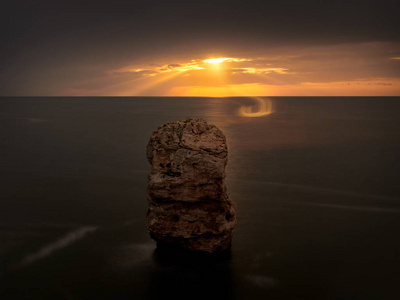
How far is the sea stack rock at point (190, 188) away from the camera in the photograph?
52.4ft

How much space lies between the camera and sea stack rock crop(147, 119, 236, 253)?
629 inches

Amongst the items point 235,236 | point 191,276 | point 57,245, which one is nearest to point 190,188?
point 191,276

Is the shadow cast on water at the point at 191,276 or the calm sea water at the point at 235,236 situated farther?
the calm sea water at the point at 235,236

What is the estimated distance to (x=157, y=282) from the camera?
16.4 meters

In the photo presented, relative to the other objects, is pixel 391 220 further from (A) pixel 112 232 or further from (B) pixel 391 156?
(B) pixel 391 156

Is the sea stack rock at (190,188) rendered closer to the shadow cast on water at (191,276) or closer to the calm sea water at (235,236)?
the shadow cast on water at (191,276)

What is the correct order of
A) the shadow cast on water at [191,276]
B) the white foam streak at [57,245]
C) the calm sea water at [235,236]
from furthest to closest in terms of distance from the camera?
the white foam streak at [57,245]
the calm sea water at [235,236]
the shadow cast on water at [191,276]

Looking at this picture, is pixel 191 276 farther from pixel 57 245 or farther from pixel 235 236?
pixel 57 245

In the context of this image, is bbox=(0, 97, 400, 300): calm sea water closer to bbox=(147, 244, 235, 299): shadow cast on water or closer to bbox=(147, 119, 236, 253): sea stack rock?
bbox=(147, 244, 235, 299): shadow cast on water

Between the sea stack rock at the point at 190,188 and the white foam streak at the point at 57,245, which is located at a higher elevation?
the sea stack rock at the point at 190,188

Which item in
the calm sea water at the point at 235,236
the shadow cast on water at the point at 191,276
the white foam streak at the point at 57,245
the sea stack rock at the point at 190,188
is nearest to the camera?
the shadow cast on water at the point at 191,276

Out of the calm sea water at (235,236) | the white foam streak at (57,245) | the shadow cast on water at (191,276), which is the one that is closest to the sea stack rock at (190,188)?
the shadow cast on water at (191,276)

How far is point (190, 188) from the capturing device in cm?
1605

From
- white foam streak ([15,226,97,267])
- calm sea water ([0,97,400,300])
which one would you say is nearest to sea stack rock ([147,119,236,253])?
calm sea water ([0,97,400,300])
